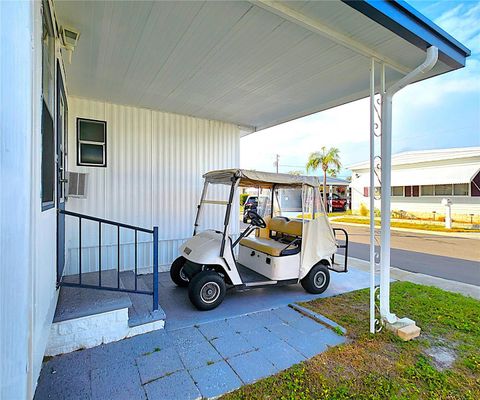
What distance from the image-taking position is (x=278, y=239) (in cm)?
491

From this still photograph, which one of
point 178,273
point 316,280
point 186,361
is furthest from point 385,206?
point 178,273

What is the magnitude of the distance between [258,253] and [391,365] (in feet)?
7.62

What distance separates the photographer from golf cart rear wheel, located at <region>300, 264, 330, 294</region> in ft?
13.9

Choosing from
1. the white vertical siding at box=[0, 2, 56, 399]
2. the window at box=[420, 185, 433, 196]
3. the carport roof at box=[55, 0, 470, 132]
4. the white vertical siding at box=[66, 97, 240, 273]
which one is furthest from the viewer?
the window at box=[420, 185, 433, 196]

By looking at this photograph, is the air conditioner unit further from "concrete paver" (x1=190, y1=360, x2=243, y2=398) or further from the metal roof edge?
the metal roof edge

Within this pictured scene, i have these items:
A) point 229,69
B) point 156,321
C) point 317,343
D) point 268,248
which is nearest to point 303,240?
point 268,248

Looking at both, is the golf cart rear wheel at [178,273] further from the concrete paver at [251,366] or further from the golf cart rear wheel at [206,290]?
the concrete paver at [251,366]

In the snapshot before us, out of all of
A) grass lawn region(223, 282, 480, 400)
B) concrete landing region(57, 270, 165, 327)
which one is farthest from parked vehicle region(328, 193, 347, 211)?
concrete landing region(57, 270, 165, 327)

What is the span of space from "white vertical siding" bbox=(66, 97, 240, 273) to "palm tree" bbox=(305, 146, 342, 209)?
1888 cm

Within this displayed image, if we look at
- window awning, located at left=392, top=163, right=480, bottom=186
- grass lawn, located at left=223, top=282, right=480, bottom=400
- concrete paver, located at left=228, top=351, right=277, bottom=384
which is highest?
window awning, located at left=392, top=163, right=480, bottom=186

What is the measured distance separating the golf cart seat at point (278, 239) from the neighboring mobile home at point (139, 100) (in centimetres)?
137

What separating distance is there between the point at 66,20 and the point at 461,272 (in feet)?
26.8

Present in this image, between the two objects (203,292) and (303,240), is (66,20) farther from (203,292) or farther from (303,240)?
(303,240)

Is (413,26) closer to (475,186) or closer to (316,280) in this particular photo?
(316,280)
